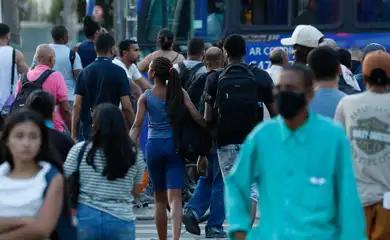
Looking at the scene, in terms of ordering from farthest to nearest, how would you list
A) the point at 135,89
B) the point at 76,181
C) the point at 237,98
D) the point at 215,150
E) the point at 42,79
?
the point at 135,89 < the point at 42,79 < the point at 215,150 < the point at 237,98 < the point at 76,181

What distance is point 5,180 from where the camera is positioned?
577 centimetres

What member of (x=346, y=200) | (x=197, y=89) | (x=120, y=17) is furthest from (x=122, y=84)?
(x=120, y=17)

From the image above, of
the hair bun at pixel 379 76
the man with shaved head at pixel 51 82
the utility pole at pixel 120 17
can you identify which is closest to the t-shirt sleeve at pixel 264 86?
the man with shaved head at pixel 51 82

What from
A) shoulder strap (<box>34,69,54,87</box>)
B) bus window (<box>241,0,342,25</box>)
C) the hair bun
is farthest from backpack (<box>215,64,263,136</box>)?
bus window (<box>241,0,342,25</box>)

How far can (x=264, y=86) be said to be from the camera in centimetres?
1018

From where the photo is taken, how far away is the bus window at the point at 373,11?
699 inches

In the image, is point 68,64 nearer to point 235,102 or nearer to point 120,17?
point 120,17

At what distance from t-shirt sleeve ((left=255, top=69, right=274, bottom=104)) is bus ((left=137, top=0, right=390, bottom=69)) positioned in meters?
7.19

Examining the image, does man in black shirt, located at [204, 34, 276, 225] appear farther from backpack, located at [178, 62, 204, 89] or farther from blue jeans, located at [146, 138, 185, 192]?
backpack, located at [178, 62, 204, 89]

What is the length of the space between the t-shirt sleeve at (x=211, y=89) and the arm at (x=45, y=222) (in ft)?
15.4

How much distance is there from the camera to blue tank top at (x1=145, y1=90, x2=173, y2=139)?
9.95 meters

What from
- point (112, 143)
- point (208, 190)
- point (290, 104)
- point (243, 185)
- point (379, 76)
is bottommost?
point (208, 190)

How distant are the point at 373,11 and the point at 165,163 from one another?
8.71m

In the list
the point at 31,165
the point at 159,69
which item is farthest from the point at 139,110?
the point at 31,165
